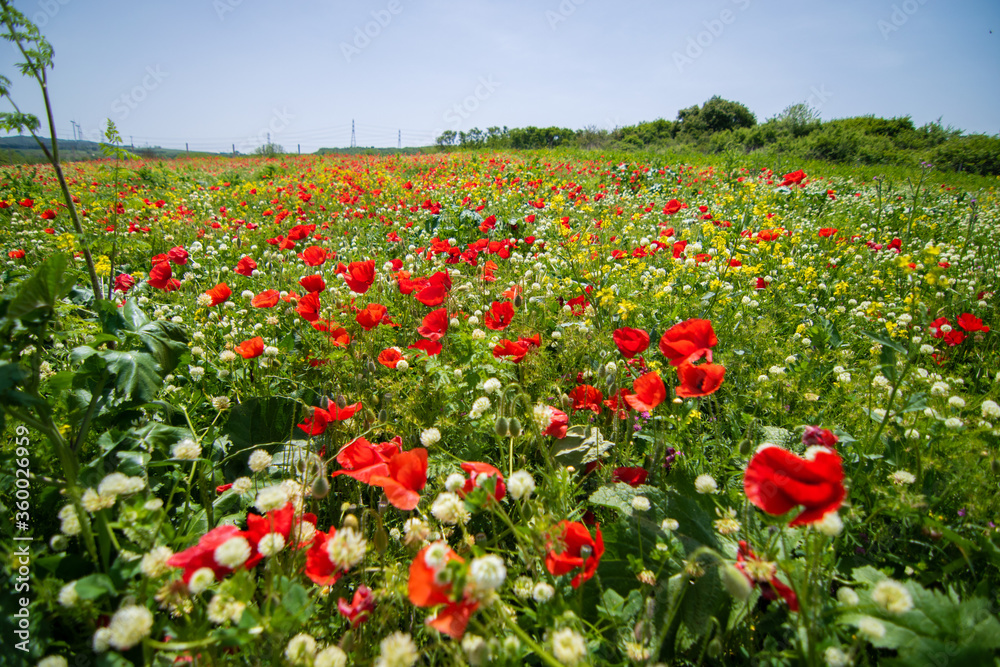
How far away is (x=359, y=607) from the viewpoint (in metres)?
1.04

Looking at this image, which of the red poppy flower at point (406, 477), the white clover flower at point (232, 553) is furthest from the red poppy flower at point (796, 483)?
the white clover flower at point (232, 553)

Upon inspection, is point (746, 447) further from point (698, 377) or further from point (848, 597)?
point (848, 597)

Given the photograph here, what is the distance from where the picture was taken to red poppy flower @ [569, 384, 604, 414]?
171 centimetres

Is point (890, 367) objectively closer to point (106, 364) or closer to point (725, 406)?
point (725, 406)

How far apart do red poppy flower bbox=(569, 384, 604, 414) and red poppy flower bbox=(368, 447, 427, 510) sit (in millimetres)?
746

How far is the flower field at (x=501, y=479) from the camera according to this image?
89cm

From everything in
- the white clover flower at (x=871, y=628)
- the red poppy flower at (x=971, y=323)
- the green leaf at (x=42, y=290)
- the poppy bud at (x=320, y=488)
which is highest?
the green leaf at (x=42, y=290)

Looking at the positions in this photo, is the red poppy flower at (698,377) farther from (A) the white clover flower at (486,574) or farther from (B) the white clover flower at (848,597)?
(A) the white clover flower at (486,574)

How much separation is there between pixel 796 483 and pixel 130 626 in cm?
115

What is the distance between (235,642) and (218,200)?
8391mm

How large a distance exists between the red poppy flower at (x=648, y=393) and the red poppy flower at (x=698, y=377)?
64 mm

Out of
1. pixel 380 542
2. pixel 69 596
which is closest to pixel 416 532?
pixel 380 542

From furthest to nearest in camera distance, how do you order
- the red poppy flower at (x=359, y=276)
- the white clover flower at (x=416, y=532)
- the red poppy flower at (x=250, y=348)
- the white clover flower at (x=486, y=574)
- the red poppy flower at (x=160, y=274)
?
the red poppy flower at (x=160, y=274), the red poppy flower at (x=359, y=276), the red poppy flower at (x=250, y=348), the white clover flower at (x=416, y=532), the white clover flower at (x=486, y=574)

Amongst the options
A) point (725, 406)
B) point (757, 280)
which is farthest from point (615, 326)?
point (757, 280)
